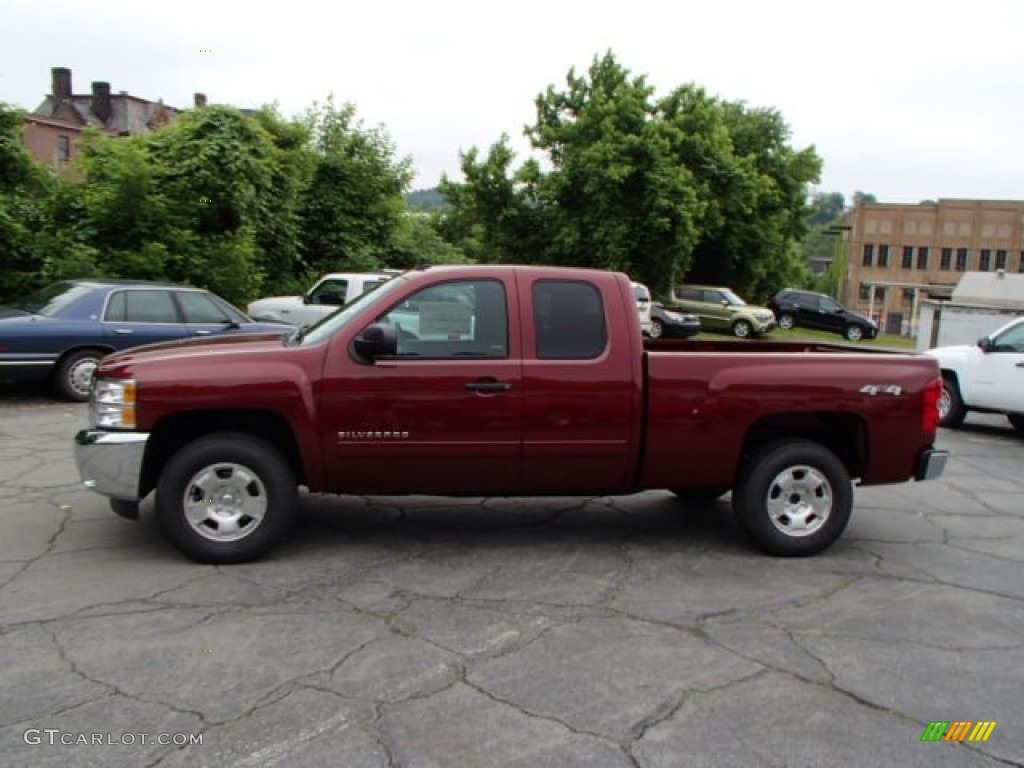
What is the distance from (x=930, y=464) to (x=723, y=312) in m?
26.7

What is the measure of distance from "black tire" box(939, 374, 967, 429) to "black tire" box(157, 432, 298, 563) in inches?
378

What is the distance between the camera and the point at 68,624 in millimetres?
4344

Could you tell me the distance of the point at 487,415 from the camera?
536 centimetres

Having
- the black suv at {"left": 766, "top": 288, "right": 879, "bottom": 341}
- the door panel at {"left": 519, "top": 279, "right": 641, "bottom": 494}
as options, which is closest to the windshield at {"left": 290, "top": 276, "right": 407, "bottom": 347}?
the door panel at {"left": 519, "top": 279, "right": 641, "bottom": 494}

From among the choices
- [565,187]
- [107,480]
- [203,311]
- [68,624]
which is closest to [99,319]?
[203,311]

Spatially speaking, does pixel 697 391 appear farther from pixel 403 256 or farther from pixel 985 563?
pixel 403 256

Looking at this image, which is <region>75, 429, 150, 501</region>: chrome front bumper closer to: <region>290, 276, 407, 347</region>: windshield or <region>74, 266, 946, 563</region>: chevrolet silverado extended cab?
<region>74, 266, 946, 563</region>: chevrolet silverado extended cab

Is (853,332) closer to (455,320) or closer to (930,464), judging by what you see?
(930,464)

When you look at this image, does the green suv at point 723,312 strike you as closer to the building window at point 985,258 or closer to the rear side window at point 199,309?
the rear side window at point 199,309

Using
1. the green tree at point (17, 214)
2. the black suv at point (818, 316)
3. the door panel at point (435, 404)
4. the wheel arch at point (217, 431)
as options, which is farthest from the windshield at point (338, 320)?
the black suv at point (818, 316)

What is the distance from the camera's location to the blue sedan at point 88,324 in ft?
34.8

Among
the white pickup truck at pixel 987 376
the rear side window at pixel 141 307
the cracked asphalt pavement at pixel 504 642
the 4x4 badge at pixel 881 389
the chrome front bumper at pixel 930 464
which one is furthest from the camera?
the rear side window at pixel 141 307

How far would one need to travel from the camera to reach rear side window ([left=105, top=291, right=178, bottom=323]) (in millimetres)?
11234

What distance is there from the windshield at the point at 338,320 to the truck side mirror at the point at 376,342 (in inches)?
10.8
